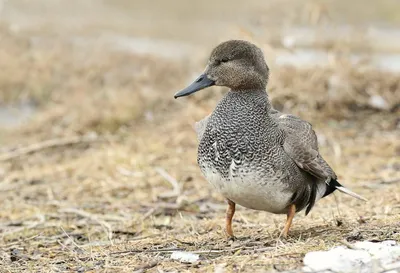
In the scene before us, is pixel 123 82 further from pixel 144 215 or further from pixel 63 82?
pixel 144 215

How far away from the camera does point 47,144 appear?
25.6 ft

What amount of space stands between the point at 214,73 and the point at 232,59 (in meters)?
0.13

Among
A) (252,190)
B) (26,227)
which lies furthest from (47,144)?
(252,190)

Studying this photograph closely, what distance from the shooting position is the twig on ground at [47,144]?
7559 mm

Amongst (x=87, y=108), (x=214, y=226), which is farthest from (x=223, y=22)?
(x=214, y=226)

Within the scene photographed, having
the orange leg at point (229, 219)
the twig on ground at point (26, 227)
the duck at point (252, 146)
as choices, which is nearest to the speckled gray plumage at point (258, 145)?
the duck at point (252, 146)

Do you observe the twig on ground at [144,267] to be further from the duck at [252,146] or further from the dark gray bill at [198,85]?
the dark gray bill at [198,85]

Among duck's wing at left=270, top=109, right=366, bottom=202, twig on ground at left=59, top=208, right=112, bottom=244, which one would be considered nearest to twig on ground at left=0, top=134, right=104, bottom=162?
twig on ground at left=59, top=208, right=112, bottom=244

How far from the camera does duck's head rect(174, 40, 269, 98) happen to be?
13.5 feet

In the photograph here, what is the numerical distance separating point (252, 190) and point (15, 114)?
6.94m

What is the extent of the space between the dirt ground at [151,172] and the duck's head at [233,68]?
33.7 inches

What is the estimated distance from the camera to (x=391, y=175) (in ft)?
20.2

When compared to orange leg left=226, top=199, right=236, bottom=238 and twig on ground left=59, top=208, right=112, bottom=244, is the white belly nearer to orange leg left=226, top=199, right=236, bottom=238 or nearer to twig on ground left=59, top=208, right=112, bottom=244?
orange leg left=226, top=199, right=236, bottom=238

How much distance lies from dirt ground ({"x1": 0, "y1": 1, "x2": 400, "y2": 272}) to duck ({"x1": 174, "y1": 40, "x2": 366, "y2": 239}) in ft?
0.81
